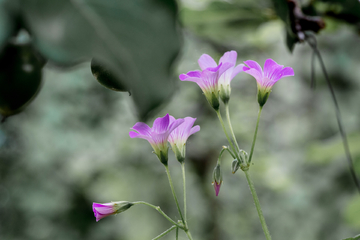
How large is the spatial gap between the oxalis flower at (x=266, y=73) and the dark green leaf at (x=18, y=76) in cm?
11

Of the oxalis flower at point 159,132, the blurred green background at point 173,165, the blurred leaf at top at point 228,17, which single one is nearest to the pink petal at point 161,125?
the oxalis flower at point 159,132

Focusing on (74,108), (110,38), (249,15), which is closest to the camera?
(110,38)

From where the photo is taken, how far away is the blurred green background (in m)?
1.11

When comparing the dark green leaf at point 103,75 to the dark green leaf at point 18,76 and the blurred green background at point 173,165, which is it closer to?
the dark green leaf at point 18,76

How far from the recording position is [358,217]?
498mm

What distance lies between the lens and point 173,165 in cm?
131

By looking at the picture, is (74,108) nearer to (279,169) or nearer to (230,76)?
(279,169)

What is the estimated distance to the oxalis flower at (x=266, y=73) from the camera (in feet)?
0.52

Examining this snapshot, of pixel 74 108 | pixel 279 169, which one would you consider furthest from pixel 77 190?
pixel 279 169

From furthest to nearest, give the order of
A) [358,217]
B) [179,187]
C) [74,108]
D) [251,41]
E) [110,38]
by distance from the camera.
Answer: [179,187], [74,108], [251,41], [358,217], [110,38]

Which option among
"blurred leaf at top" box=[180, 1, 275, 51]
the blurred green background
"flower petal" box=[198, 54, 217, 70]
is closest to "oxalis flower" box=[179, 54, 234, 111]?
"flower petal" box=[198, 54, 217, 70]

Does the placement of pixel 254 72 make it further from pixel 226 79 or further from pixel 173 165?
pixel 173 165

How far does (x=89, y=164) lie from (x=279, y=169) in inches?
33.0

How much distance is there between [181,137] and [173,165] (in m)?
1.14
